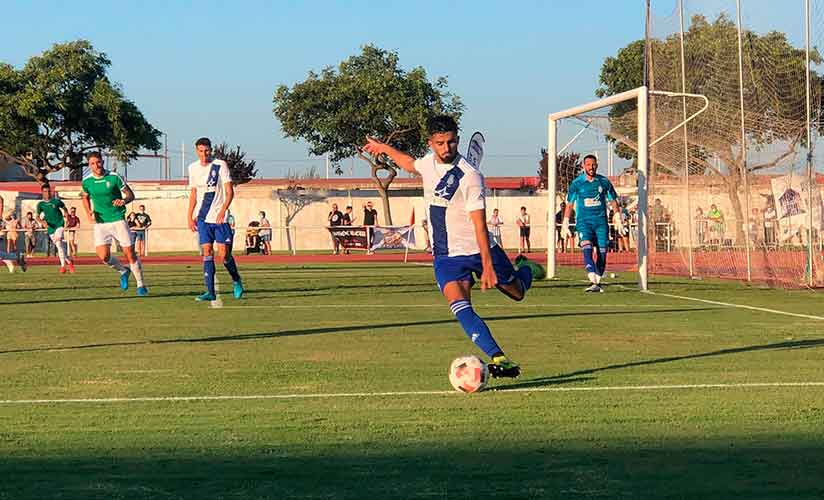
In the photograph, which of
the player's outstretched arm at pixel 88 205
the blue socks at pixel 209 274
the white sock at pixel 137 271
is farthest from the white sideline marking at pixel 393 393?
the player's outstretched arm at pixel 88 205

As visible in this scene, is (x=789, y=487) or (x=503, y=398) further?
(x=503, y=398)

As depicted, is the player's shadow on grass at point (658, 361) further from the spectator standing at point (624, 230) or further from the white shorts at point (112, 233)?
the spectator standing at point (624, 230)

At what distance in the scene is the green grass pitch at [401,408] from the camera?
18.7 feet

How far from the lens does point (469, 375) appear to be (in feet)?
27.4

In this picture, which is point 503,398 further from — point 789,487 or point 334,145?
point 334,145

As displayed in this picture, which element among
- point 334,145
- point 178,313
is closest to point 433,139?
point 178,313

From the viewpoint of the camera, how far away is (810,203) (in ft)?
71.6

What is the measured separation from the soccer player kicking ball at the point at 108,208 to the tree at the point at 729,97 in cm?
1087

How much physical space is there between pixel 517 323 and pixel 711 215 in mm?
12192

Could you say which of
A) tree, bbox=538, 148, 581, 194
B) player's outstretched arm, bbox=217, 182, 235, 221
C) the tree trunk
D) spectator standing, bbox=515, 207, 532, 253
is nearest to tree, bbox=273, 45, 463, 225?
the tree trunk

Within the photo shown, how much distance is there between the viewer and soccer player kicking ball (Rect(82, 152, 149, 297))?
1991 cm

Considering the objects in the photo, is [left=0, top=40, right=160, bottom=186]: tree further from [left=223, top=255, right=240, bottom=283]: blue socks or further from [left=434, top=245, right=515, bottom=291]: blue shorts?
[left=434, top=245, right=515, bottom=291]: blue shorts

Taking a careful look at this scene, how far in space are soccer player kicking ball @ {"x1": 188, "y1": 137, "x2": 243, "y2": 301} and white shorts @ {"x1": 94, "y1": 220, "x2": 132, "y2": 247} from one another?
2.16 m

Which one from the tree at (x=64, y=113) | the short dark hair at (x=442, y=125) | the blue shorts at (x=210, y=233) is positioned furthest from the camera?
the tree at (x=64, y=113)
